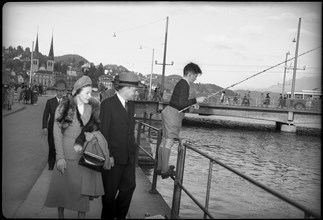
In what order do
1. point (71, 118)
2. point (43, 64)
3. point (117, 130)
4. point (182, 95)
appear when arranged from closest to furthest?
point (71, 118), point (117, 130), point (182, 95), point (43, 64)

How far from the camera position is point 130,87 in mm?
4016

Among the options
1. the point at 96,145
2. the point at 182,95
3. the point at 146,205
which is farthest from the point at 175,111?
the point at 96,145

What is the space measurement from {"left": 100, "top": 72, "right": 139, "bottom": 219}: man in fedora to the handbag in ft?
0.57

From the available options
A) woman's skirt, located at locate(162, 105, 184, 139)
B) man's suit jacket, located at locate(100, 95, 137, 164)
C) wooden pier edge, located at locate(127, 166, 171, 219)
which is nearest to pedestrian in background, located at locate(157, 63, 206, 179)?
woman's skirt, located at locate(162, 105, 184, 139)

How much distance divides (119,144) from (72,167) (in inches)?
20.9

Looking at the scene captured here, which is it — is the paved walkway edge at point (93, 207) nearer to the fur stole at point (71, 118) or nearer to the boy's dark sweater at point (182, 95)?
the fur stole at point (71, 118)

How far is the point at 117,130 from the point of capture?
3.88 meters

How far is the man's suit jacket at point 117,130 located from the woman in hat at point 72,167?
0.48 feet

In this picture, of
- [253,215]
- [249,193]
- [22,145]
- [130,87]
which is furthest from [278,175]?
[130,87]

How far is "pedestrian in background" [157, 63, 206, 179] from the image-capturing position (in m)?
4.65

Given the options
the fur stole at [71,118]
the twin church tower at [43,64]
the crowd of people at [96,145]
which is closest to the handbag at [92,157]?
the crowd of people at [96,145]

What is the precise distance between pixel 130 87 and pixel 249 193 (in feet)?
28.9

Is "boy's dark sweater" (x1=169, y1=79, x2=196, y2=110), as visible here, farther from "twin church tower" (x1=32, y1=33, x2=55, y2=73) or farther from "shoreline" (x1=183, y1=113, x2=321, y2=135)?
"twin church tower" (x1=32, y1=33, x2=55, y2=73)

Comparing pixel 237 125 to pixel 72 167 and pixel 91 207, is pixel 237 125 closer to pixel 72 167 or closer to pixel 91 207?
pixel 91 207
